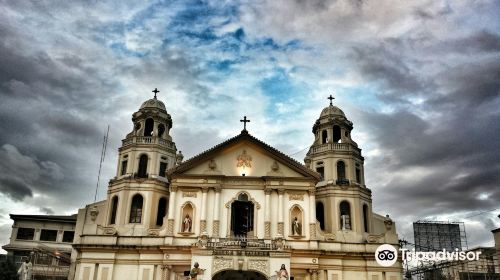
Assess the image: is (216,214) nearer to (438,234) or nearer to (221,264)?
(221,264)

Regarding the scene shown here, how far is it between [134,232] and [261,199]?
451 inches

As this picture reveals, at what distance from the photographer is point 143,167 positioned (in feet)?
142

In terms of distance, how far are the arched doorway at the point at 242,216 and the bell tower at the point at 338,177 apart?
22.9 ft

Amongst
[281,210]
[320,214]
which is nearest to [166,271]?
[281,210]

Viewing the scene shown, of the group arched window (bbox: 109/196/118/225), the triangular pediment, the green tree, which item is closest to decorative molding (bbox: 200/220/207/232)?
the triangular pediment

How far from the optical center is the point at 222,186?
40469 millimetres

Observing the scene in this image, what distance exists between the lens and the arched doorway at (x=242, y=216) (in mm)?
39656

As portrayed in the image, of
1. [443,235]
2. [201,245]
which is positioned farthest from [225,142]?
[443,235]

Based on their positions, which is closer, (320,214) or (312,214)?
(312,214)

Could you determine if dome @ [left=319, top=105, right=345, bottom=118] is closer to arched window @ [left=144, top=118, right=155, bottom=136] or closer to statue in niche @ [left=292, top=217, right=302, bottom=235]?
statue in niche @ [left=292, top=217, right=302, bottom=235]

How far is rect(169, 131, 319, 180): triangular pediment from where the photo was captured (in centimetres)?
4094

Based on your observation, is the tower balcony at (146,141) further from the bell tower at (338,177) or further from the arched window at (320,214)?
the arched window at (320,214)

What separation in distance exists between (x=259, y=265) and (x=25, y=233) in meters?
31.0

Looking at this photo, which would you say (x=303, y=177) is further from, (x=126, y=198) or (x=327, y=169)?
(x=126, y=198)
